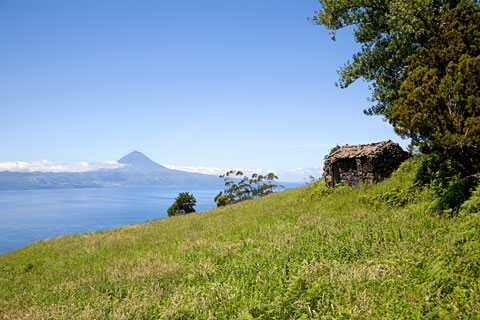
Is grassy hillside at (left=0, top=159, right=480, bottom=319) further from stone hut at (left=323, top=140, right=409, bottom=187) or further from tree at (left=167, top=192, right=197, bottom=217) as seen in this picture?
tree at (left=167, top=192, right=197, bottom=217)

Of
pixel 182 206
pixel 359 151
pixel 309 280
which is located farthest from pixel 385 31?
pixel 182 206

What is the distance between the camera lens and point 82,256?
42.0 ft

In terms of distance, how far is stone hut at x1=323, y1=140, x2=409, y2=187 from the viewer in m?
15.6

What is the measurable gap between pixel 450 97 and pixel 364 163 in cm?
776

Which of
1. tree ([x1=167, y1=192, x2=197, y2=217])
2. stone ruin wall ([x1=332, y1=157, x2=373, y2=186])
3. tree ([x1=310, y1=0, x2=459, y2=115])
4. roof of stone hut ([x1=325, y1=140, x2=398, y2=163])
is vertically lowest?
tree ([x1=167, y1=192, x2=197, y2=217])

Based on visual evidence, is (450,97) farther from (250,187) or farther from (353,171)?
(250,187)

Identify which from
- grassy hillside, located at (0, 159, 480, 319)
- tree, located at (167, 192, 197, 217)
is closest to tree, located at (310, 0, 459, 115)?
grassy hillside, located at (0, 159, 480, 319)

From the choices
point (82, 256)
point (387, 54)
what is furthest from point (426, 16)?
point (82, 256)

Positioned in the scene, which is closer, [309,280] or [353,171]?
[309,280]

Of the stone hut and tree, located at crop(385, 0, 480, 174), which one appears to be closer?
tree, located at crop(385, 0, 480, 174)

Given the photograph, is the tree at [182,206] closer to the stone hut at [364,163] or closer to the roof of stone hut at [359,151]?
the roof of stone hut at [359,151]

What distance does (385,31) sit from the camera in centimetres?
1591

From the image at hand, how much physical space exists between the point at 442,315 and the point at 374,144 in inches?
611

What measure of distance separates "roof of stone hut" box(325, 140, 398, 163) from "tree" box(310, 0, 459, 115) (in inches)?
80.7
